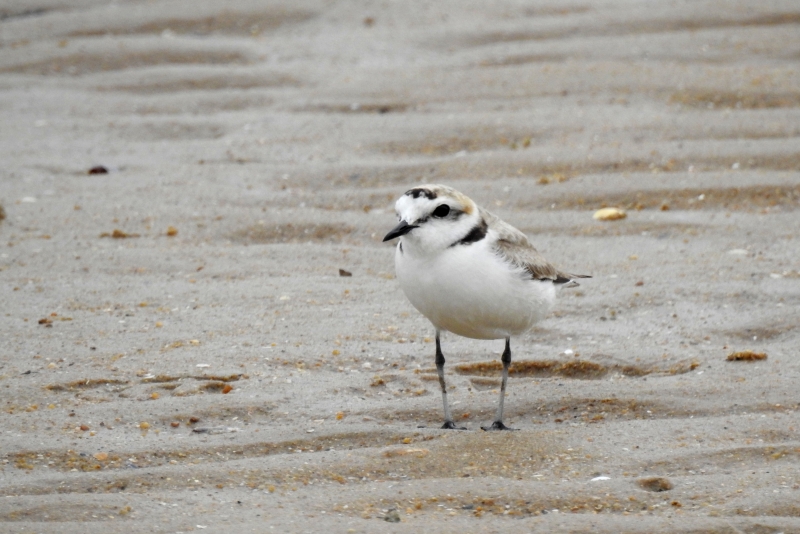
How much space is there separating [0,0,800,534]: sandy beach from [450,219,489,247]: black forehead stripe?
0.79 metres

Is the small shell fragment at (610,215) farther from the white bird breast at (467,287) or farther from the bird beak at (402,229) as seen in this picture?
the bird beak at (402,229)

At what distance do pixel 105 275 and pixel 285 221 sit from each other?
1.31 meters

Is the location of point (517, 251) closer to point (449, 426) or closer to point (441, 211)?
point (441, 211)

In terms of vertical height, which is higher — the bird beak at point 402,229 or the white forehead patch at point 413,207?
the white forehead patch at point 413,207

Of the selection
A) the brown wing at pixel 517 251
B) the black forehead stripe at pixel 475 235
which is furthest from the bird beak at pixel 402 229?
the brown wing at pixel 517 251

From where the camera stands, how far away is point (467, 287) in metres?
4.39

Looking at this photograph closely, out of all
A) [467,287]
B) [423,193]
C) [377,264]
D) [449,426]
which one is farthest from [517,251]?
[377,264]

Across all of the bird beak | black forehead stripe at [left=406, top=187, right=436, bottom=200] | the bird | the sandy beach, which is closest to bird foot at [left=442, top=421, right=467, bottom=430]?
the bird

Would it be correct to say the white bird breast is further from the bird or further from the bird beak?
the bird beak

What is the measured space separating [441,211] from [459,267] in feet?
0.78

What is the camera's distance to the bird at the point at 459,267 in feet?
14.3

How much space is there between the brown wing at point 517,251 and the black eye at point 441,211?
12.0 inches

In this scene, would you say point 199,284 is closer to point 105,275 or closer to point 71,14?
point 105,275

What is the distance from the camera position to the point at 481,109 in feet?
28.6
